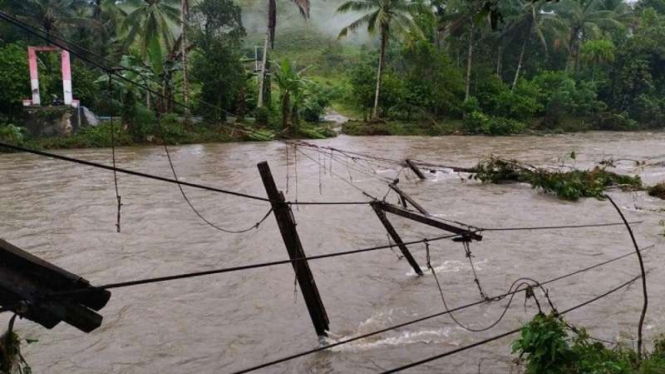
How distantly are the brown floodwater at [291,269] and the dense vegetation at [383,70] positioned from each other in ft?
31.6

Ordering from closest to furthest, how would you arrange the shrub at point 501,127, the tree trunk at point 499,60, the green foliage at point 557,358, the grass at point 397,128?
the green foliage at point 557,358, the grass at point 397,128, the shrub at point 501,127, the tree trunk at point 499,60

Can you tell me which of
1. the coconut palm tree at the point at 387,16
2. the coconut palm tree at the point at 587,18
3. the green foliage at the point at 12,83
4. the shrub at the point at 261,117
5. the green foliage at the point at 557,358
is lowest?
the green foliage at the point at 557,358

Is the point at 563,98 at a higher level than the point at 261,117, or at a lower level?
higher

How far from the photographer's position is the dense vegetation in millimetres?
25953

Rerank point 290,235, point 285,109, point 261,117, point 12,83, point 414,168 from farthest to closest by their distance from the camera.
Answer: point 261,117, point 285,109, point 12,83, point 414,168, point 290,235

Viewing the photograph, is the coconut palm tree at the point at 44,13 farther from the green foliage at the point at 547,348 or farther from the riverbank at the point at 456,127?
the green foliage at the point at 547,348

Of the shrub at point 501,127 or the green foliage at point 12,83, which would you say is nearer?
the green foliage at point 12,83

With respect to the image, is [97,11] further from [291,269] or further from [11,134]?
[291,269]

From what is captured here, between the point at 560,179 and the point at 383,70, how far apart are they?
21086 millimetres

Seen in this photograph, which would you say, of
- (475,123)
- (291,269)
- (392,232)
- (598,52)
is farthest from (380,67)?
(392,232)

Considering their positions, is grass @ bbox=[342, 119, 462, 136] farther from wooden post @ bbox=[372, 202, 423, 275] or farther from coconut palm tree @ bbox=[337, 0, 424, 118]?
wooden post @ bbox=[372, 202, 423, 275]

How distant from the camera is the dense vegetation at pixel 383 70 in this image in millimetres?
25953

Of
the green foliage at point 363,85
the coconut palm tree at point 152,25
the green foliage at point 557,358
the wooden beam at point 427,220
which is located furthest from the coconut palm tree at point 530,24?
the green foliage at point 557,358

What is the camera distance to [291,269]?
858 cm
